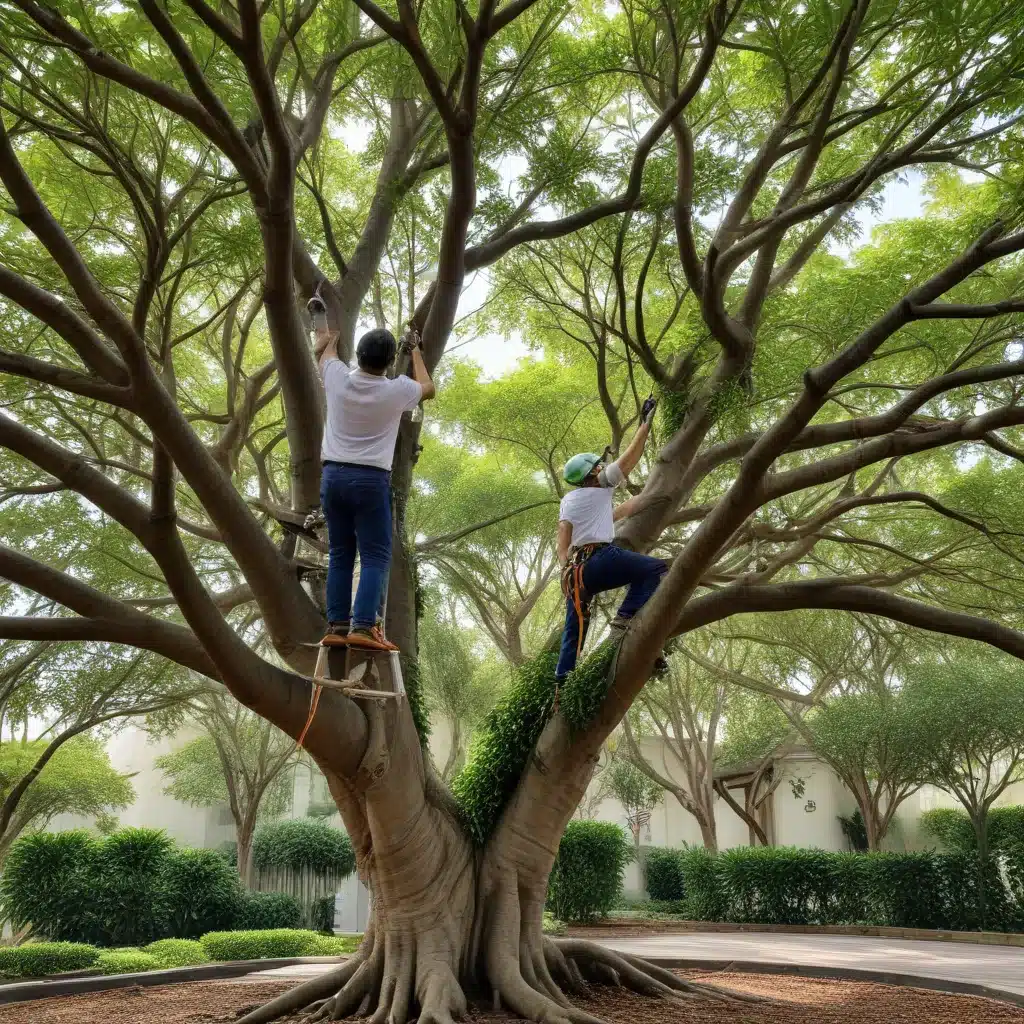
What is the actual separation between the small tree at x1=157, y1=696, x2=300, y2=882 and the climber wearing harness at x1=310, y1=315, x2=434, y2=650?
12.5 meters

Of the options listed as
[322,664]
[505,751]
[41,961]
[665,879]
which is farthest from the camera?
[665,879]

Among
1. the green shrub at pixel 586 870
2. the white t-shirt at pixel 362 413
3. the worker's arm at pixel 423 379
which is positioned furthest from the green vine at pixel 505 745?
the green shrub at pixel 586 870

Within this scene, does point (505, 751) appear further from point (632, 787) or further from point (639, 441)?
point (632, 787)

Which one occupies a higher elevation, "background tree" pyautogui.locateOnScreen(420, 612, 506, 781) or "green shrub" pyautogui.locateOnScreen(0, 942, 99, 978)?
"background tree" pyautogui.locateOnScreen(420, 612, 506, 781)

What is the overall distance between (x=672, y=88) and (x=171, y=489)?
4.35 metres

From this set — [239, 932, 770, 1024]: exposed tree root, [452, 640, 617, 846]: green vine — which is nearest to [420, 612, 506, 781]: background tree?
[452, 640, 617, 846]: green vine

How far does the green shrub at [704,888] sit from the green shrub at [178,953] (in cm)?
1032

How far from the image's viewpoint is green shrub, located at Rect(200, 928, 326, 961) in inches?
420

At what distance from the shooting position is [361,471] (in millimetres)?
4301

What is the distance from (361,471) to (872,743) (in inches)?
603

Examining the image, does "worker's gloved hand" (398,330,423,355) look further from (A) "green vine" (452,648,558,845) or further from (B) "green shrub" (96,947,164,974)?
(B) "green shrub" (96,947,164,974)

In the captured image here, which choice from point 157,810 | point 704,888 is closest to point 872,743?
point 704,888

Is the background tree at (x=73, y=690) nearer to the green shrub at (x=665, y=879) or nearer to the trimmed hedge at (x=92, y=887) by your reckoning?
the trimmed hedge at (x=92, y=887)

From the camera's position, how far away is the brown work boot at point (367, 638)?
4055mm
